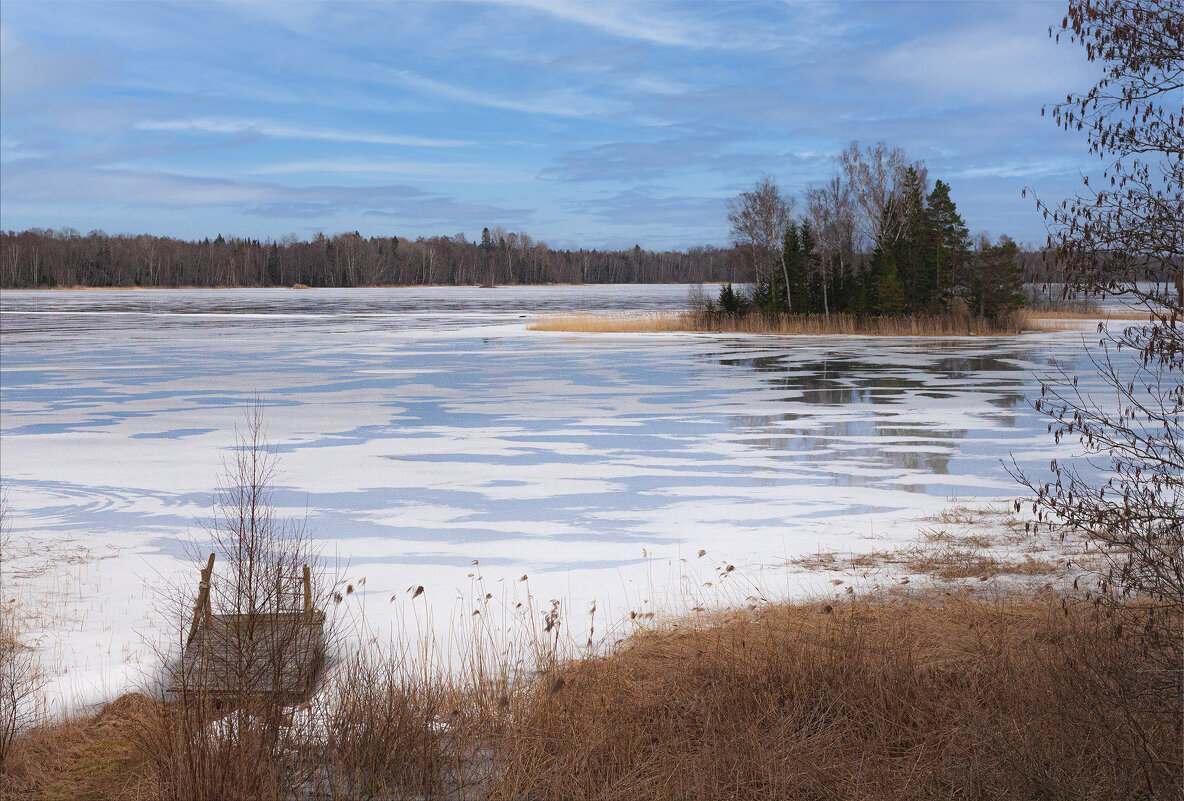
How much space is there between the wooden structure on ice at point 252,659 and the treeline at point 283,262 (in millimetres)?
129112

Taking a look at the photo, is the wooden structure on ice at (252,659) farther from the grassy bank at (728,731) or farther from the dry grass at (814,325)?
the dry grass at (814,325)

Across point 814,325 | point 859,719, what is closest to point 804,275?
point 814,325

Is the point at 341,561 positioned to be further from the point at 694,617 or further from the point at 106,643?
the point at 694,617

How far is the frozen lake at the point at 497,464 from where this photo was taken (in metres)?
8.41

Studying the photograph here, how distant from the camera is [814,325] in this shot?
43.7 meters

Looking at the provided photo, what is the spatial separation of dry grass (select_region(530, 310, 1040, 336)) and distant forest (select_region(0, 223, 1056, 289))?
253ft

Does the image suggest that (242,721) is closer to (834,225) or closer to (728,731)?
(728,731)

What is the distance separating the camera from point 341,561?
8609 millimetres

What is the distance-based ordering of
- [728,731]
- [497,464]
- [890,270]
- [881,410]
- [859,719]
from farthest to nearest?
[890,270], [881,410], [497,464], [859,719], [728,731]

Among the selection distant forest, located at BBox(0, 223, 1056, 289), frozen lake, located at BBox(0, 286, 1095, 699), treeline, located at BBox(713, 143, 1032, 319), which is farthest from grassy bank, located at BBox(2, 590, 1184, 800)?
distant forest, located at BBox(0, 223, 1056, 289)

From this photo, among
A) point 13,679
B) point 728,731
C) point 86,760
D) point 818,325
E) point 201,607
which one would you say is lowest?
point 86,760

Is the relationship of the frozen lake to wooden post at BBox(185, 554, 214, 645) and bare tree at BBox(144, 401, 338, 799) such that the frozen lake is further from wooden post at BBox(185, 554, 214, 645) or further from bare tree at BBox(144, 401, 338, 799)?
bare tree at BBox(144, 401, 338, 799)

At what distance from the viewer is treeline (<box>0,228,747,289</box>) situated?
141250 mm

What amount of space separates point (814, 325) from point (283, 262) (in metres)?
128
